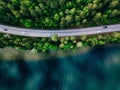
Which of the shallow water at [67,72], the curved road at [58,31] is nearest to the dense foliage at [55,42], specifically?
the curved road at [58,31]

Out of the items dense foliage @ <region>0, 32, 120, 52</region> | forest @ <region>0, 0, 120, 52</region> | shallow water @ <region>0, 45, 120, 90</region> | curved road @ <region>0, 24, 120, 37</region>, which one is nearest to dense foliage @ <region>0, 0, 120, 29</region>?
forest @ <region>0, 0, 120, 52</region>

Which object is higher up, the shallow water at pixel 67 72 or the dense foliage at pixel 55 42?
the dense foliage at pixel 55 42

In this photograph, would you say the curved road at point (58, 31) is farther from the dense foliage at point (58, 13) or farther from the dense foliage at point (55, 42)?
the dense foliage at point (58, 13)

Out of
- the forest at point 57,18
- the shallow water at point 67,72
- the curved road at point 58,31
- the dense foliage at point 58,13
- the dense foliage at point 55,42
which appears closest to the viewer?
the dense foliage at point 58,13

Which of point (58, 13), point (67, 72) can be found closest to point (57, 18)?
point (58, 13)

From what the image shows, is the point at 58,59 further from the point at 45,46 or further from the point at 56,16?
the point at 56,16

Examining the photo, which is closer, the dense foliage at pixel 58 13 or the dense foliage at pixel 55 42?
the dense foliage at pixel 58 13

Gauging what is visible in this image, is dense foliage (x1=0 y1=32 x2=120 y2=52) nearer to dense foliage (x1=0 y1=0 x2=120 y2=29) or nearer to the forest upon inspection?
the forest
